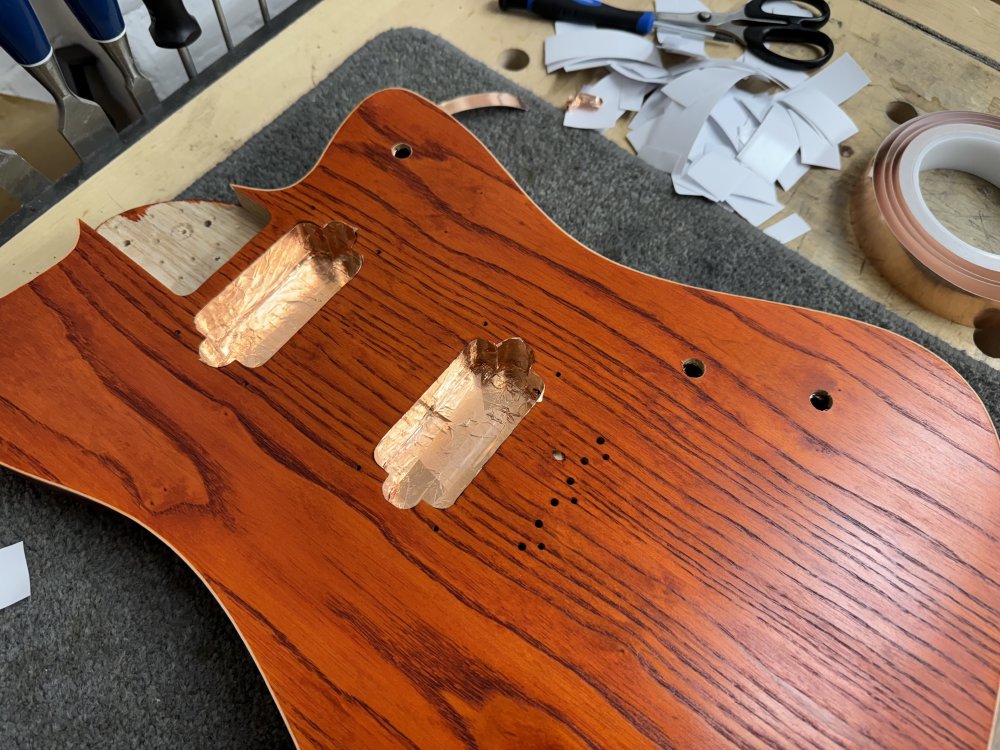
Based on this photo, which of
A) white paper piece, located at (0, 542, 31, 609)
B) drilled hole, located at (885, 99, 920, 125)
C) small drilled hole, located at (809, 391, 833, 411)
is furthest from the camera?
drilled hole, located at (885, 99, 920, 125)

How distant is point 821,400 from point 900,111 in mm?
493

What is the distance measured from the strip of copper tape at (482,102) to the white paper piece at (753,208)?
0.26 metres

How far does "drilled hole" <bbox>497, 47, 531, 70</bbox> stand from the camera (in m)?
0.98

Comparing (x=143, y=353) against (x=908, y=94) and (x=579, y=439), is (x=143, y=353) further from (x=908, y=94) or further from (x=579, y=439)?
(x=908, y=94)

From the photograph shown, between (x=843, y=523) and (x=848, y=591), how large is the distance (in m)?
0.05

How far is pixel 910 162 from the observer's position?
824 millimetres

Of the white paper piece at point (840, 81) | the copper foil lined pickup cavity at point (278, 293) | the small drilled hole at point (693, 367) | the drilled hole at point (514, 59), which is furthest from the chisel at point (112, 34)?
the white paper piece at point (840, 81)

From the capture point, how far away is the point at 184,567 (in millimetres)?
730

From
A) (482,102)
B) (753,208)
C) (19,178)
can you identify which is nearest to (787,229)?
(753,208)

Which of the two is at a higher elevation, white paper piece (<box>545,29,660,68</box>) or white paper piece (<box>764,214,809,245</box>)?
white paper piece (<box>545,29,660,68</box>)

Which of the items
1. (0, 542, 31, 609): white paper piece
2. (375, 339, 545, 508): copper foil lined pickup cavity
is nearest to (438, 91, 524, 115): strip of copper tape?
(375, 339, 545, 508): copper foil lined pickup cavity

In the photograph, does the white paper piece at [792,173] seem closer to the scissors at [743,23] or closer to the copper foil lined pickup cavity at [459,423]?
the scissors at [743,23]

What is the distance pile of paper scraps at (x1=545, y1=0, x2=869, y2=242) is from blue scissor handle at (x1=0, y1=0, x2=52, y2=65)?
1.73 ft

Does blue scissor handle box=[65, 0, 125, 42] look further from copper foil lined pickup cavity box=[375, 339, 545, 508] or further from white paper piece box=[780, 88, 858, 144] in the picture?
white paper piece box=[780, 88, 858, 144]
